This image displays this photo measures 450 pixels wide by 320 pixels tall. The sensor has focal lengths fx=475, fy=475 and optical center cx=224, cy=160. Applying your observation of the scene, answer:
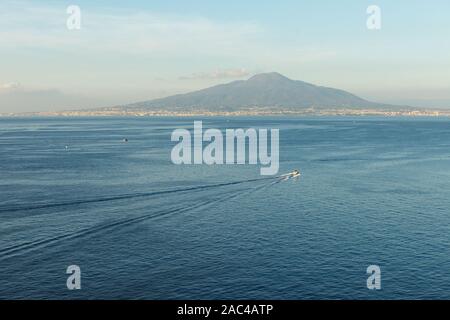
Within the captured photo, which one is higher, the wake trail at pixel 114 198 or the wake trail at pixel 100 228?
the wake trail at pixel 114 198

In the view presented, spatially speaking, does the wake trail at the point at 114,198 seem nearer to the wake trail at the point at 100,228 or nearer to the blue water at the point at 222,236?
the blue water at the point at 222,236

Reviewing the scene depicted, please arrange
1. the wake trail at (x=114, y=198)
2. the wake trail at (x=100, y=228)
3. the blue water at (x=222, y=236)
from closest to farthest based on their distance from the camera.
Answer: the blue water at (x=222, y=236) < the wake trail at (x=100, y=228) < the wake trail at (x=114, y=198)

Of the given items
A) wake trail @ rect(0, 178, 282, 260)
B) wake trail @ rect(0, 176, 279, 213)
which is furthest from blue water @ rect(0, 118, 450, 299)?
wake trail @ rect(0, 176, 279, 213)

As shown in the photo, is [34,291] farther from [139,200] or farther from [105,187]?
[105,187]

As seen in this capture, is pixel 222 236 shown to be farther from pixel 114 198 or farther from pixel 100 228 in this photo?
pixel 114 198

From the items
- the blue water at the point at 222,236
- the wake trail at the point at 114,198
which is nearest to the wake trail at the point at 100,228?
the blue water at the point at 222,236

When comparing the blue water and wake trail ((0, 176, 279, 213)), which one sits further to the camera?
wake trail ((0, 176, 279, 213))

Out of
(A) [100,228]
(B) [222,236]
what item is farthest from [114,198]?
(B) [222,236]

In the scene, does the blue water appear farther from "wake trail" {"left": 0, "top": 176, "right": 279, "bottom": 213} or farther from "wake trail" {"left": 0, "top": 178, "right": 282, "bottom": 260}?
"wake trail" {"left": 0, "top": 176, "right": 279, "bottom": 213}
